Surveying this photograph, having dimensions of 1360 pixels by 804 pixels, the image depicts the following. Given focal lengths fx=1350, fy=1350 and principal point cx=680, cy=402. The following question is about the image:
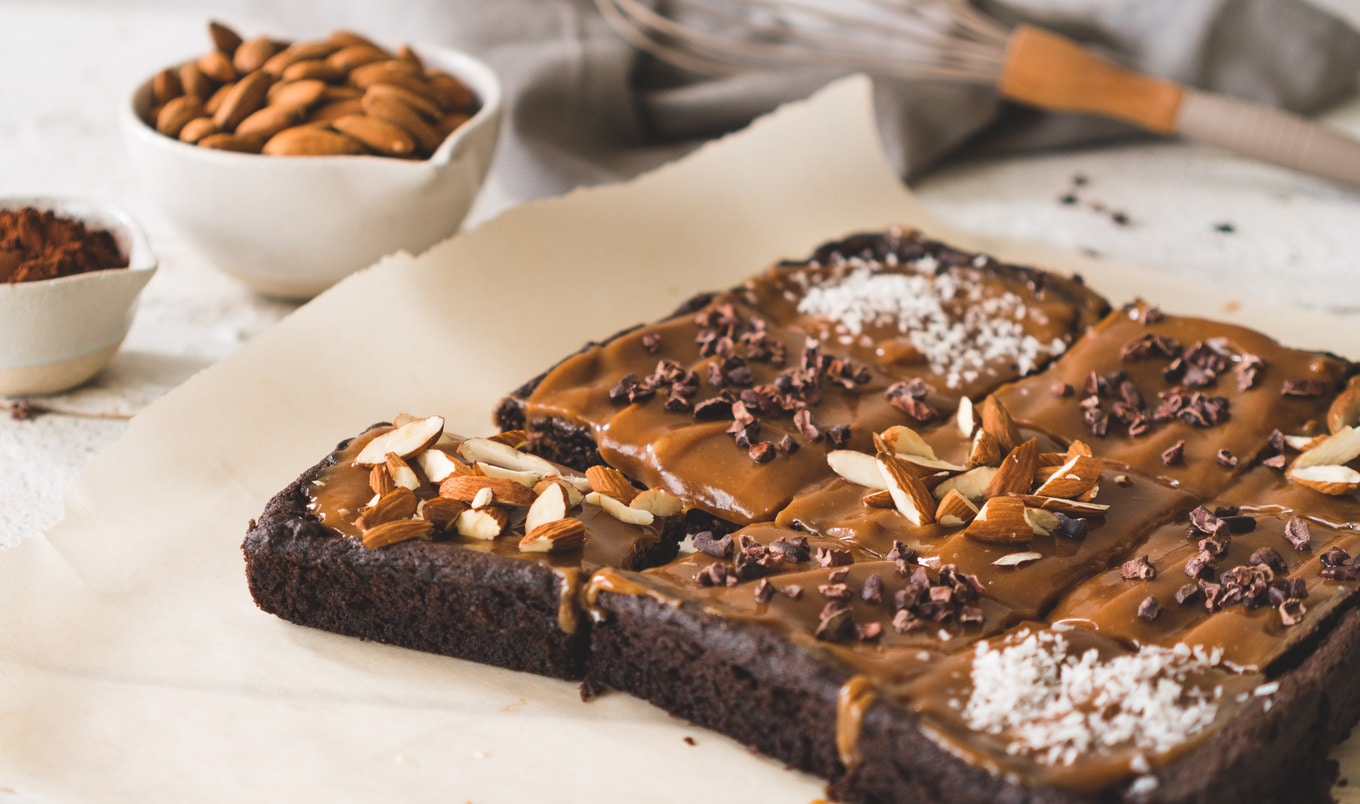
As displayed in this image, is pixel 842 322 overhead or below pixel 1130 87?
below

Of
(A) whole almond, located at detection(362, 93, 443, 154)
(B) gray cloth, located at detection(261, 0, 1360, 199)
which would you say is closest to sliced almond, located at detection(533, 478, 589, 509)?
(A) whole almond, located at detection(362, 93, 443, 154)

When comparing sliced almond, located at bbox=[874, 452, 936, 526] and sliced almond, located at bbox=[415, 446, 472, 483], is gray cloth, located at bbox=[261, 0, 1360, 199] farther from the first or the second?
sliced almond, located at bbox=[874, 452, 936, 526]

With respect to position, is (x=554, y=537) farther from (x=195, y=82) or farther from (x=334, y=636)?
(x=195, y=82)

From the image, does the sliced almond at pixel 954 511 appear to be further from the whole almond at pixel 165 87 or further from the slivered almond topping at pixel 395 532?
the whole almond at pixel 165 87

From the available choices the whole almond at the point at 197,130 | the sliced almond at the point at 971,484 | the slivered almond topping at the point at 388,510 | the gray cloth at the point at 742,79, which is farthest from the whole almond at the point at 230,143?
the sliced almond at the point at 971,484

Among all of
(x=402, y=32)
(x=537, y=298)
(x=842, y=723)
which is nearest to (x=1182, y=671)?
(x=842, y=723)

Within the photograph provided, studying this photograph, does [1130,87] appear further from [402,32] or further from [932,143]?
[402,32]

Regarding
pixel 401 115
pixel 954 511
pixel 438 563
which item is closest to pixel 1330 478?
pixel 954 511
